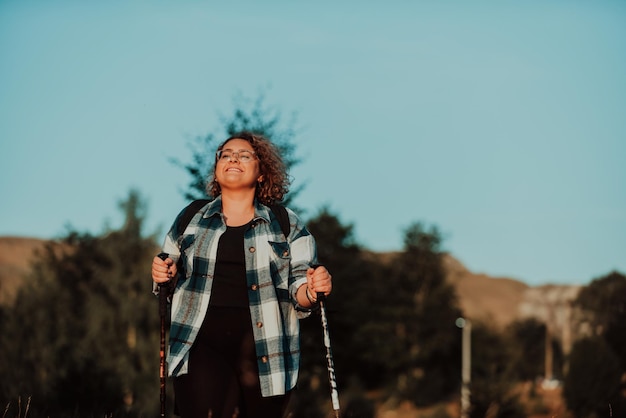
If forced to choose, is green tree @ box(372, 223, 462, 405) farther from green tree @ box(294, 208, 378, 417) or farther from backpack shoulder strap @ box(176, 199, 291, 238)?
backpack shoulder strap @ box(176, 199, 291, 238)

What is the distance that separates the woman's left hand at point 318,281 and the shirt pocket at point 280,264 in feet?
0.68

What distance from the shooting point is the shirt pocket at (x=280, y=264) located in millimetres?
4898

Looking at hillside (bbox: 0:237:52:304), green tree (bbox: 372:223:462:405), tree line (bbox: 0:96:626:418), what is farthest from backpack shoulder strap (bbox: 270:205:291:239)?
hillside (bbox: 0:237:52:304)

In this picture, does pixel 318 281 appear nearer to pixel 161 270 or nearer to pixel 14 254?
pixel 161 270

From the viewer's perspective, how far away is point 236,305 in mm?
4711

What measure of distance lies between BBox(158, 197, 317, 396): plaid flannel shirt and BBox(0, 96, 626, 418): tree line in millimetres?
3414

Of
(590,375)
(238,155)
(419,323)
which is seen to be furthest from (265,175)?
(419,323)

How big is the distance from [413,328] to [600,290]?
10.9 m

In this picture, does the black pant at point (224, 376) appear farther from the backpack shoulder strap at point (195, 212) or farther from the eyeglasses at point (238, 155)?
the eyeglasses at point (238, 155)

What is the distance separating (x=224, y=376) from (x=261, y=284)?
496mm

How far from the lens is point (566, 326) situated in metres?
Answer: 73.7

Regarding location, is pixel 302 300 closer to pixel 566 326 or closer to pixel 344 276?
pixel 344 276

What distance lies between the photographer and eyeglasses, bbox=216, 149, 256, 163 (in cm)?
521

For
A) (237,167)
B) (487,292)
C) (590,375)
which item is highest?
(487,292)
